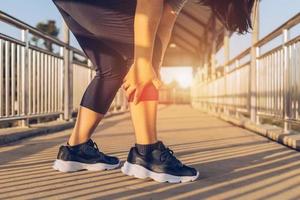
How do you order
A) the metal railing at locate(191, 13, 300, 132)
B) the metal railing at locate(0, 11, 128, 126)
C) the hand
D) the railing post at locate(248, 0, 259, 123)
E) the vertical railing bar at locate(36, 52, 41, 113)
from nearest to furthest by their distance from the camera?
the hand
the metal railing at locate(191, 13, 300, 132)
the metal railing at locate(0, 11, 128, 126)
the vertical railing bar at locate(36, 52, 41, 113)
the railing post at locate(248, 0, 259, 123)

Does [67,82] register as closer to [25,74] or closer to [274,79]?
[25,74]

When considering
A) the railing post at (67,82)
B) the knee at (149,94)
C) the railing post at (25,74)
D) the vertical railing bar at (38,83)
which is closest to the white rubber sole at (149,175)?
the knee at (149,94)

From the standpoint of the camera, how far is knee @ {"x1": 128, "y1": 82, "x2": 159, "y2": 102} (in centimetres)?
247

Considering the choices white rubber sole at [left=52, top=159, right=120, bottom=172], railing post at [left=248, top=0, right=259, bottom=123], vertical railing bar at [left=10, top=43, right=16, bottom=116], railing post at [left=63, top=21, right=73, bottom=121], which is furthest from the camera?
railing post at [left=63, top=21, right=73, bottom=121]

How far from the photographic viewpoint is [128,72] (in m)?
2.56

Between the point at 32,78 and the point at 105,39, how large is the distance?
342 cm

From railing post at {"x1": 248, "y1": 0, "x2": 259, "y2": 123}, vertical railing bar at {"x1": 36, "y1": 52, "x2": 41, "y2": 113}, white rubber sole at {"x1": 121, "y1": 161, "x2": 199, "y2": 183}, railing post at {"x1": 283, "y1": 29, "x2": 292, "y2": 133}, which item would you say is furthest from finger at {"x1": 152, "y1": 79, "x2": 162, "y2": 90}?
railing post at {"x1": 248, "y1": 0, "x2": 259, "y2": 123}

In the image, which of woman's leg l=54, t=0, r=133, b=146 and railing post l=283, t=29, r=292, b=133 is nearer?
woman's leg l=54, t=0, r=133, b=146

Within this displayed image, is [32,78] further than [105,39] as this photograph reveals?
Yes

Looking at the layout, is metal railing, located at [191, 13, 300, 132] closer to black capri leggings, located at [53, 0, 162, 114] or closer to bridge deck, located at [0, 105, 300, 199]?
bridge deck, located at [0, 105, 300, 199]

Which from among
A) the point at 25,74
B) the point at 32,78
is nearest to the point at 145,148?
the point at 25,74

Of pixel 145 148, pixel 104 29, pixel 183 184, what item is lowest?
pixel 183 184

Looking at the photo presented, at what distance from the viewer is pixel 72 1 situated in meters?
2.72

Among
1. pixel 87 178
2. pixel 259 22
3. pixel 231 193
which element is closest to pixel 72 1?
pixel 87 178
